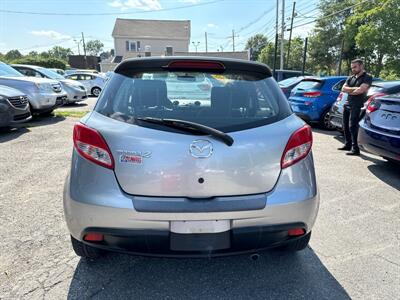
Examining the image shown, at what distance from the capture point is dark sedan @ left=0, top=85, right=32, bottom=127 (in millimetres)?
7117

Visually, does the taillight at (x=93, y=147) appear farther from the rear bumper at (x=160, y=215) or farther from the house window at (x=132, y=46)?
the house window at (x=132, y=46)

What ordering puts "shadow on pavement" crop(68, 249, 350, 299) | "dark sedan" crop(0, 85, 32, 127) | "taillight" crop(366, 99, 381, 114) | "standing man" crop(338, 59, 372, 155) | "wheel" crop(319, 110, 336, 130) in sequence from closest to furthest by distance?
"shadow on pavement" crop(68, 249, 350, 299) → "taillight" crop(366, 99, 381, 114) → "standing man" crop(338, 59, 372, 155) → "dark sedan" crop(0, 85, 32, 127) → "wheel" crop(319, 110, 336, 130)

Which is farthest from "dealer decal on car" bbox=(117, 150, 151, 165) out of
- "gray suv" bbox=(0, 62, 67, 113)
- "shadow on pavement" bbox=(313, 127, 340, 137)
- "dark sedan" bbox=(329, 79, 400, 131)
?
"gray suv" bbox=(0, 62, 67, 113)

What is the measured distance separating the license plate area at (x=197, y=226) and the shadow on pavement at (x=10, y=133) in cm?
638

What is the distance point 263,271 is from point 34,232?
2.18 metres

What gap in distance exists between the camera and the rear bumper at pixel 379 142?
15.1 feet

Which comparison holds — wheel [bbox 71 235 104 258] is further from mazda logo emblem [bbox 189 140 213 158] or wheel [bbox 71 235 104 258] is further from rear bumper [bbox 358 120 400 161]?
rear bumper [bbox 358 120 400 161]

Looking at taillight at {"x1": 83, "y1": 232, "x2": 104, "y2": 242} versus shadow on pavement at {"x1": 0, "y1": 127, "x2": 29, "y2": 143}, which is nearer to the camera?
taillight at {"x1": 83, "y1": 232, "x2": 104, "y2": 242}

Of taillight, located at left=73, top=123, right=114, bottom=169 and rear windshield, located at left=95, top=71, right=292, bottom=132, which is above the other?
rear windshield, located at left=95, top=71, right=292, bottom=132

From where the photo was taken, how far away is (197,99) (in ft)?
8.44

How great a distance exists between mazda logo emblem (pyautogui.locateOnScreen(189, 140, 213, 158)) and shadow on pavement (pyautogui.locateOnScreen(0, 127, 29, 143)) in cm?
641

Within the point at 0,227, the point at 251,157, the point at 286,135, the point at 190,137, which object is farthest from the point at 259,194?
the point at 0,227

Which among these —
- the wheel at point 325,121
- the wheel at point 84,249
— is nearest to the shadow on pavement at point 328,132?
the wheel at point 325,121

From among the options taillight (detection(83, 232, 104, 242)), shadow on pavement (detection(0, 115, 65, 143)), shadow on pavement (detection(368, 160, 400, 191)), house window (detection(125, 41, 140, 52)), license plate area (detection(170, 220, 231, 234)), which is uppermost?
house window (detection(125, 41, 140, 52))
